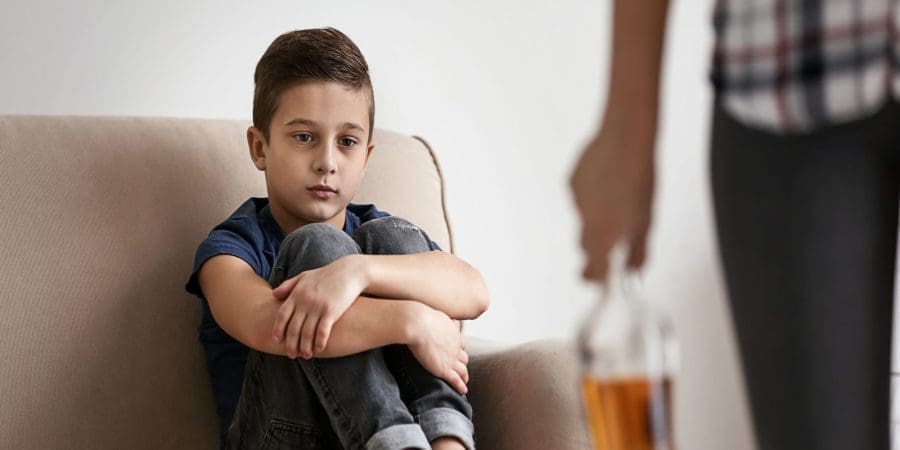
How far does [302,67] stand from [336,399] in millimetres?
535

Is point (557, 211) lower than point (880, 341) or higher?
lower

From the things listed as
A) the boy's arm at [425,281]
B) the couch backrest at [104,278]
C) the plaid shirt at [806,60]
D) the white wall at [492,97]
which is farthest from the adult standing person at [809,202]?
the white wall at [492,97]

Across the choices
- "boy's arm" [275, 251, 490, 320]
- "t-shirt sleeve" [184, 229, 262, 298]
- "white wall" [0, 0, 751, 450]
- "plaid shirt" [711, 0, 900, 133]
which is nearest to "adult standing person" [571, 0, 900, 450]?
"plaid shirt" [711, 0, 900, 133]

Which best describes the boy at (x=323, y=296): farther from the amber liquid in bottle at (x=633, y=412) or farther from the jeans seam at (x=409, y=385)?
the amber liquid in bottle at (x=633, y=412)

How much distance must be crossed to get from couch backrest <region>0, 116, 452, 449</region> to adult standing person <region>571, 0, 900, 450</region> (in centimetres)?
102

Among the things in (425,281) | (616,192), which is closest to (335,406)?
(425,281)

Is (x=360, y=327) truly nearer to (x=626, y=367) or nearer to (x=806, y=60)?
(x=626, y=367)

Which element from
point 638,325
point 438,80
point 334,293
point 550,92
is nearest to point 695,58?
point 550,92

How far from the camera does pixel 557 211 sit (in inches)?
96.4

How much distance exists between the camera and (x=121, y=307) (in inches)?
59.4

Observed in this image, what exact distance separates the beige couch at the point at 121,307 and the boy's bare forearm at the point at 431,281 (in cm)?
9

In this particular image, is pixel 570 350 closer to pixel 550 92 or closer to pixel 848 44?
pixel 848 44

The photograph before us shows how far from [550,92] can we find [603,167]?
1.75 meters

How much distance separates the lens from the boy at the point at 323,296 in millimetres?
1287
